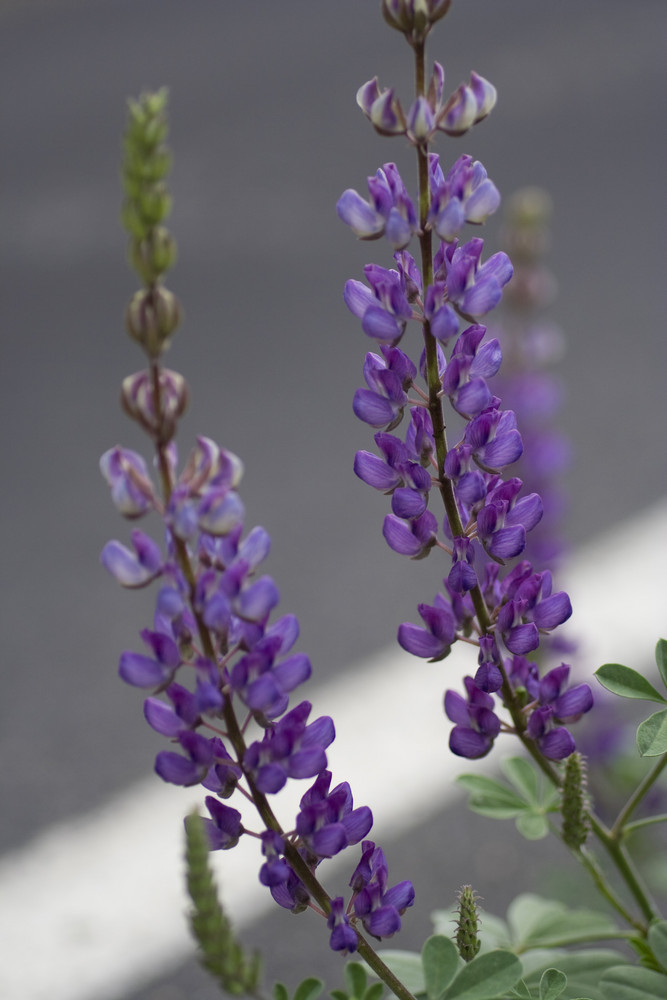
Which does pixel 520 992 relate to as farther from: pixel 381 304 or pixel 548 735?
pixel 381 304

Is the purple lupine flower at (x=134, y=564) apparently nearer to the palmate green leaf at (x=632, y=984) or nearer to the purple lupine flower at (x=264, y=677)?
the purple lupine flower at (x=264, y=677)

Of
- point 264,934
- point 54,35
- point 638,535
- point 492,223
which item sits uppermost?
point 54,35

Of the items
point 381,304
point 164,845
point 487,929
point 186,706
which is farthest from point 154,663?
point 164,845

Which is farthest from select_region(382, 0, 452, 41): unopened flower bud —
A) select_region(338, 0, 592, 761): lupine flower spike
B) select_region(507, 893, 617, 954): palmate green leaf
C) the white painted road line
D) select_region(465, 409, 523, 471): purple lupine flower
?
the white painted road line

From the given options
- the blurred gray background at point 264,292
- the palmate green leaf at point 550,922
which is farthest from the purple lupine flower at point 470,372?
the blurred gray background at point 264,292

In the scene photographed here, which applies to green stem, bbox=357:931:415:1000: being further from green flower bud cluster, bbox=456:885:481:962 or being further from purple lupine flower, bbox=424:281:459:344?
purple lupine flower, bbox=424:281:459:344

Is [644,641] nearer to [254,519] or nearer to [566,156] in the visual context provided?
[254,519]

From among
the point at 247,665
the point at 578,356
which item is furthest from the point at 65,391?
the point at 247,665
